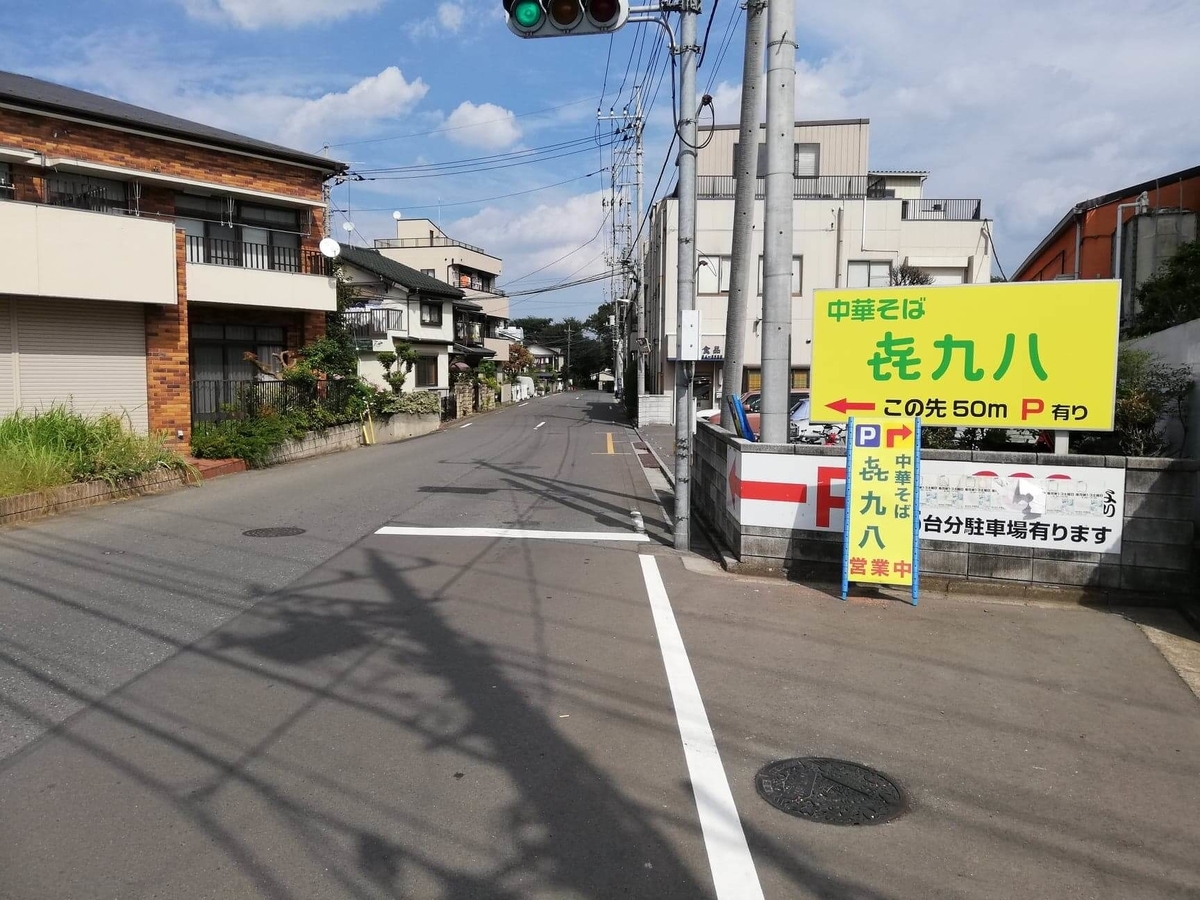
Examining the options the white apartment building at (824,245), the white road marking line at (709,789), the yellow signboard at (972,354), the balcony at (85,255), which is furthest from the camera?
the white apartment building at (824,245)

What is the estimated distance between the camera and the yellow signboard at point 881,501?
721 centimetres

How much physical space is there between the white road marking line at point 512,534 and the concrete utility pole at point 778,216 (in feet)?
7.67

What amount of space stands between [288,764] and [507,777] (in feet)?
3.52

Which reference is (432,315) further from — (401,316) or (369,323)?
(369,323)

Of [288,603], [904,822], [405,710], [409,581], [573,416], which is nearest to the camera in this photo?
[904,822]

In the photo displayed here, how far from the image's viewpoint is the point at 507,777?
3.99 meters

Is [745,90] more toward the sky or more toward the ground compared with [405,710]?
more toward the sky

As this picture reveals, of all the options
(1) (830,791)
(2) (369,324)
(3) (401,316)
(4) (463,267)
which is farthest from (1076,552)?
(4) (463,267)

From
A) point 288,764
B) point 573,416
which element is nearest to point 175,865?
point 288,764

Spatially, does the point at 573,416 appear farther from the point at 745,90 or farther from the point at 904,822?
the point at 904,822

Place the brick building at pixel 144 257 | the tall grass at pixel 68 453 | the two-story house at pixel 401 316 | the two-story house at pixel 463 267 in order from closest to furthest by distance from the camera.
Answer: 1. the tall grass at pixel 68 453
2. the brick building at pixel 144 257
3. the two-story house at pixel 401 316
4. the two-story house at pixel 463 267

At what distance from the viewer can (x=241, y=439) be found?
16.6m

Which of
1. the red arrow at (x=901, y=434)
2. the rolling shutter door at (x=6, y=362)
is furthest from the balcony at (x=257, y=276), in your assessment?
the red arrow at (x=901, y=434)

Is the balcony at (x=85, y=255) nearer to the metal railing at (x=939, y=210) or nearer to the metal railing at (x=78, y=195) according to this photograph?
the metal railing at (x=78, y=195)
